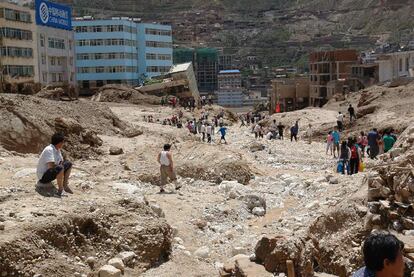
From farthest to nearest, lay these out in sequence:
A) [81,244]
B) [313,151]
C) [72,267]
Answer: [313,151] < [81,244] < [72,267]

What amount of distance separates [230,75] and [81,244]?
88.2 meters

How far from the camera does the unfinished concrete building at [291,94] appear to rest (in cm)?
7306

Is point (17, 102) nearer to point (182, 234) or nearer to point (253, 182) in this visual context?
point (253, 182)

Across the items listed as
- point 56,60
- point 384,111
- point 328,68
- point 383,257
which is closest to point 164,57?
point 56,60

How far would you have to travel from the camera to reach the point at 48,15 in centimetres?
5828

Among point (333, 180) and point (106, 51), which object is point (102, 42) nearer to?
point (106, 51)

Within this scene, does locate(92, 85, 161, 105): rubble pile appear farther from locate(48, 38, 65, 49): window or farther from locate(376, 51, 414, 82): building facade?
locate(376, 51, 414, 82): building facade

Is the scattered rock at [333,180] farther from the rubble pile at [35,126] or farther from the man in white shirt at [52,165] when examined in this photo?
the rubble pile at [35,126]

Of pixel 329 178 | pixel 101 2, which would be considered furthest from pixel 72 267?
pixel 101 2

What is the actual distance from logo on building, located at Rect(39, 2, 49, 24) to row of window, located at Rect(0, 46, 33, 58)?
4.28 metres

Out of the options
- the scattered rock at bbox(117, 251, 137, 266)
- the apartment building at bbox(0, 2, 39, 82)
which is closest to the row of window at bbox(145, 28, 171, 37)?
the apartment building at bbox(0, 2, 39, 82)

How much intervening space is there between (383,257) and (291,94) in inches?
2812

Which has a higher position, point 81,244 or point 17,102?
point 17,102

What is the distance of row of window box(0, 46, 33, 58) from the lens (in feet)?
162
